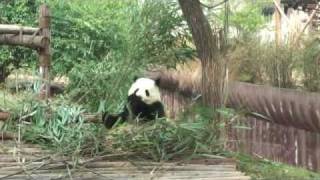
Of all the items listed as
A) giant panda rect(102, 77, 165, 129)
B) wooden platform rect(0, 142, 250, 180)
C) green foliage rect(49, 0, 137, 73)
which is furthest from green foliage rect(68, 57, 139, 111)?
green foliage rect(49, 0, 137, 73)

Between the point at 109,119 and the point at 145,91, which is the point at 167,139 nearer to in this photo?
the point at 109,119

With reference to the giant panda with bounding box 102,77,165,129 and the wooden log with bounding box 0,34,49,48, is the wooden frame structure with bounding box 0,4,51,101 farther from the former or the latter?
the giant panda with bounding box 102,77,165,129

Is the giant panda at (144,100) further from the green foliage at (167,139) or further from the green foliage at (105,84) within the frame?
the green foliage at (167,139)

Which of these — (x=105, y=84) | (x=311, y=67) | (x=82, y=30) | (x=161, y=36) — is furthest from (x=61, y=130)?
(x=82, y=30)

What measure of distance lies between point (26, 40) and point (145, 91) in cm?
135

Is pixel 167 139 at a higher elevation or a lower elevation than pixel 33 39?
lower

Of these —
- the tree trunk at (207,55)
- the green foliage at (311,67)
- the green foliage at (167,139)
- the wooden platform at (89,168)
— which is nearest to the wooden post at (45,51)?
the tree trunk at (207,55)

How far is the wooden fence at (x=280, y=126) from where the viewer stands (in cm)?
607

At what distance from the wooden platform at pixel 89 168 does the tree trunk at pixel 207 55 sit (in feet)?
2.49


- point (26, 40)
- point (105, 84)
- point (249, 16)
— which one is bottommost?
point (105, 84)

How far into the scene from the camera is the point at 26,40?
584cm

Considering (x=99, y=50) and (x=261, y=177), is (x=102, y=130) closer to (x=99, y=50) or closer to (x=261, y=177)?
(x=261, y=177)

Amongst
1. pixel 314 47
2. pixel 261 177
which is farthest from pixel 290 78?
pixel 261 177

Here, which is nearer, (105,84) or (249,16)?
(105,84)
